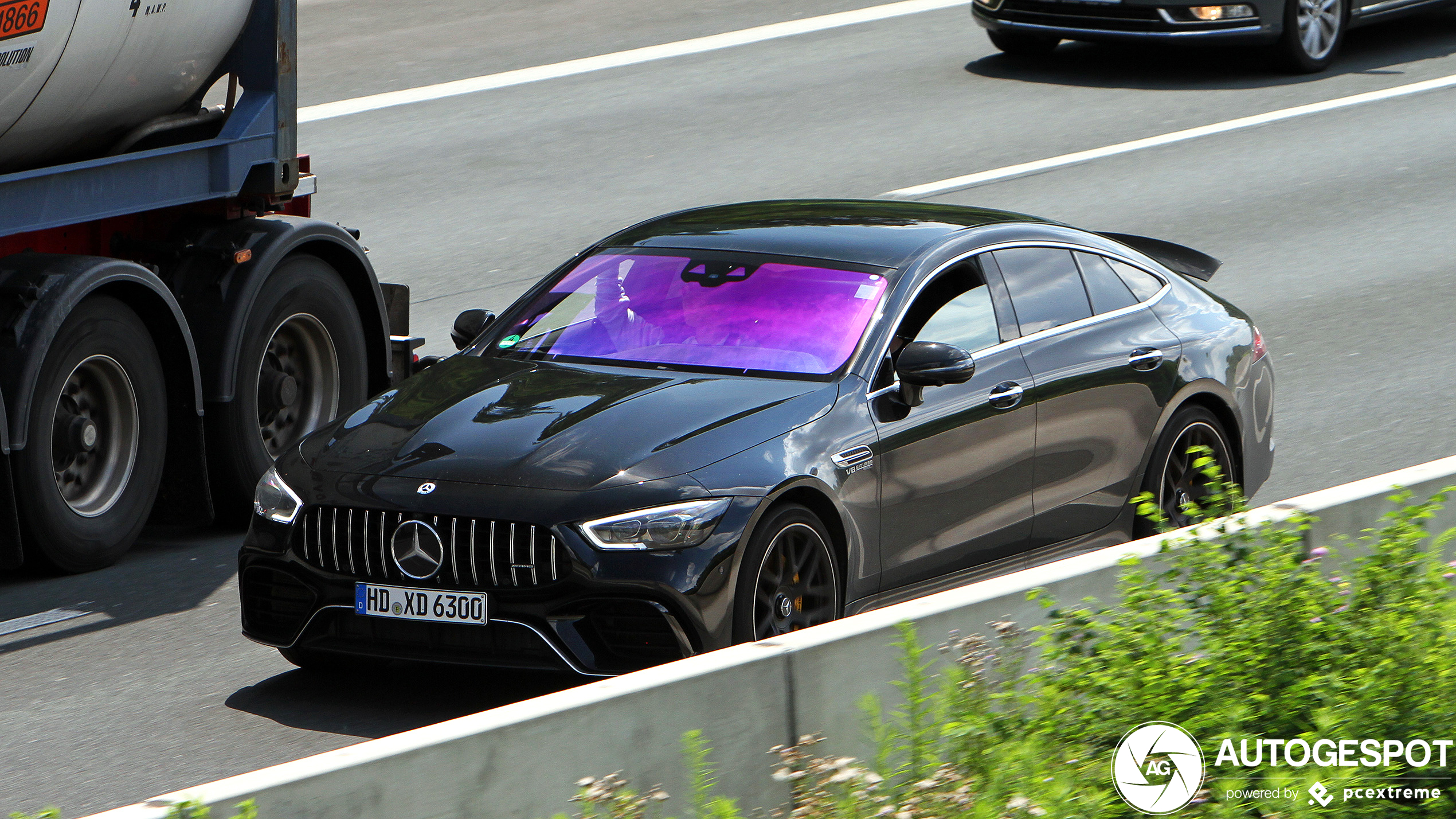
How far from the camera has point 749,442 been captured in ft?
21.2

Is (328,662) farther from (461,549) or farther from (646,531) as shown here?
(646,531)

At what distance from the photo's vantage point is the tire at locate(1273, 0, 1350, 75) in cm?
1866

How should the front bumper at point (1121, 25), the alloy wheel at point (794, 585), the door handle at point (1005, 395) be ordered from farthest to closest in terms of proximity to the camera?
1. the front bumper at point (1121, 25)
2. the door handle at point (1005, 395)
3. the alloy wheel at point (794, 585)

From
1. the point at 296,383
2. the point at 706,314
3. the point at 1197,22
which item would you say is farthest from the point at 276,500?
the point at 1197,22

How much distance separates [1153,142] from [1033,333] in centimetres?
943

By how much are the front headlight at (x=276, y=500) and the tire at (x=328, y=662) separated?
1.54 ft

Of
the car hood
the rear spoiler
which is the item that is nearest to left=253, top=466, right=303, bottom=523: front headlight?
the car hood

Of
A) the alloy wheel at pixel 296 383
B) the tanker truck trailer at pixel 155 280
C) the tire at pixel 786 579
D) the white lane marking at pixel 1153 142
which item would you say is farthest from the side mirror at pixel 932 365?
the white lane marking at pixel 1153 142

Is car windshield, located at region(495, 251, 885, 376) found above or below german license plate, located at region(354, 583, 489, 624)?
above

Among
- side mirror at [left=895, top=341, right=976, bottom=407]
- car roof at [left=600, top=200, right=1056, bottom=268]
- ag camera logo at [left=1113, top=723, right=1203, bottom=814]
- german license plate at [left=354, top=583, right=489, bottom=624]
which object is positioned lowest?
ag camera logo at [left=1113, top=723, right=1203, bottom=814]

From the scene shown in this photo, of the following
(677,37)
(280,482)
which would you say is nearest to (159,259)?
(280,482)

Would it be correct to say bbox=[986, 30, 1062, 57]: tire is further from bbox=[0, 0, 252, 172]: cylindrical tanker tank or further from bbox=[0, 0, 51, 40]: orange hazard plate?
bbox=[0, 0, 51, 40]: orange hazard plate

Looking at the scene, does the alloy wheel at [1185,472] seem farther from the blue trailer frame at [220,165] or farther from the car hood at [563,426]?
the blue trailer frame at [220,165]

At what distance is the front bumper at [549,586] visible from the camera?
614 cm
